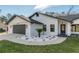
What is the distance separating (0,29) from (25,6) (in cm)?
55

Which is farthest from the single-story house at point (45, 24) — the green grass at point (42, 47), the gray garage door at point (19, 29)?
the green grass at point (42, 47)

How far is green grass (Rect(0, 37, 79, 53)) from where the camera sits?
11.5 feet

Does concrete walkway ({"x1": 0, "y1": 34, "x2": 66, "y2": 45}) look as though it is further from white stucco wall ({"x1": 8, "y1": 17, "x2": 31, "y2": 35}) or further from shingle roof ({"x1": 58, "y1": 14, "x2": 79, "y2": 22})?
shingle roof ({"x1": 58, "y1": 14, "x2": 79, "y2": 22})

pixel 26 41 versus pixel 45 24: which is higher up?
pixel 45 24

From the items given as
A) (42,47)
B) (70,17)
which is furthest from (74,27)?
(42,47)

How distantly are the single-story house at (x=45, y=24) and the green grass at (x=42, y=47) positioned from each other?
0.18m

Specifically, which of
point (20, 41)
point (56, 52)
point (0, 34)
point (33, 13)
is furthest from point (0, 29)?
point (56, 52)

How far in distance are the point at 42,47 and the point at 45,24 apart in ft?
1.26

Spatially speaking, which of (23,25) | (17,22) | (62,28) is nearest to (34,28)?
(23,25)

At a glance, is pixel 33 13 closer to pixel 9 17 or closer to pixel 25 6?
pixel 25 6

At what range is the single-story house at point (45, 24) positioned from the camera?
3521mm

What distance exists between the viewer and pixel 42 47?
3.50 metres

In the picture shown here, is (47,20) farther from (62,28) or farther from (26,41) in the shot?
(26,41)

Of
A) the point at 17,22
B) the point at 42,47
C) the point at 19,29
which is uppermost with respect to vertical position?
the point at 17,22
